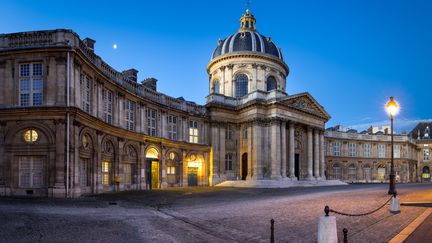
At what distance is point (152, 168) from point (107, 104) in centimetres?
994

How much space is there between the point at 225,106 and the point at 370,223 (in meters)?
32.6

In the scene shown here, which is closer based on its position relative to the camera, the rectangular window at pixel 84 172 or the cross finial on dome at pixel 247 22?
the rectangular window at pixel 84 172

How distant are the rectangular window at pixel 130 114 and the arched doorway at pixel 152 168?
367cm

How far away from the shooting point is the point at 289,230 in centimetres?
1134

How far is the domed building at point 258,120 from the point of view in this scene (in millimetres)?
42219

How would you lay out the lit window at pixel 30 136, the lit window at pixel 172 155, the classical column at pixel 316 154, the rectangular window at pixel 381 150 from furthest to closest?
the rectangular window at pixel 381 150, the classical column at pixel 316 154, the lit window at pixel 172 155, the lit window at pixel 30 136

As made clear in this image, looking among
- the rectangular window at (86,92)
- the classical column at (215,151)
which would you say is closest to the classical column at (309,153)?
the classical column at (215,151)

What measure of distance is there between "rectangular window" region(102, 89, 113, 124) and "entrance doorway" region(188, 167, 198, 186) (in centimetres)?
1454

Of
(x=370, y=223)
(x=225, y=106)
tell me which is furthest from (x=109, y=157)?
(x=370, y=223)

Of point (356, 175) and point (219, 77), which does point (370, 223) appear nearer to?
point (219, 77)

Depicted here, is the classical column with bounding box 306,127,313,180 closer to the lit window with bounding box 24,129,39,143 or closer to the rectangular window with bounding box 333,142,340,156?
the rectangular window with bounding box 333,142,340,156

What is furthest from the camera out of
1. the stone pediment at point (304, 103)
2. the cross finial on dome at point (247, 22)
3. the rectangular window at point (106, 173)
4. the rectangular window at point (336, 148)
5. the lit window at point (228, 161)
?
the rectangular window at point (336, 148)

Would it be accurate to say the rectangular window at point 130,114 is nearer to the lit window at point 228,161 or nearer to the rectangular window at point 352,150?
the lit window at point 228,161

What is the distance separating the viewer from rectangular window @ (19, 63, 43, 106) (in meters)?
22.8
